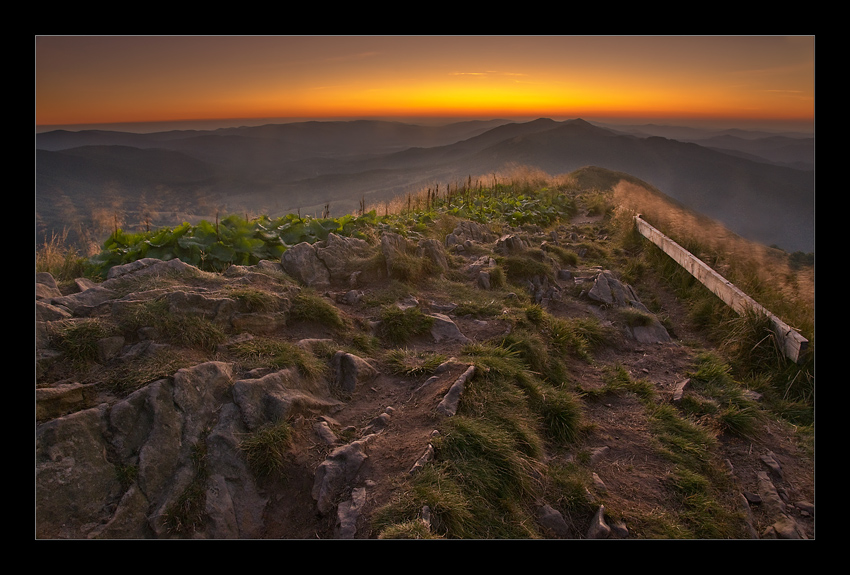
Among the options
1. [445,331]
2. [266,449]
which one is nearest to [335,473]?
[266,449]

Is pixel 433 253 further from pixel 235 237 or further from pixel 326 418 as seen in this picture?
pixel 326 418

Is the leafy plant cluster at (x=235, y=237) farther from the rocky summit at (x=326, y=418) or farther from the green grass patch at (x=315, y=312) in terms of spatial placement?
the green grass patch at (x=315, y=312)

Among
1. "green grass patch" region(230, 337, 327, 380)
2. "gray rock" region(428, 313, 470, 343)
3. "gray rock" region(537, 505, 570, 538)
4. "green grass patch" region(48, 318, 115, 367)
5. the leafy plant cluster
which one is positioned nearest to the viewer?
"gray rock" region(537, 505, 570, 538)

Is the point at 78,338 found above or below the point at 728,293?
below

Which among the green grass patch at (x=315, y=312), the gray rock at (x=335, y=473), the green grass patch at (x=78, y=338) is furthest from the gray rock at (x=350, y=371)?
the green grass patch at (x=78, y=338)

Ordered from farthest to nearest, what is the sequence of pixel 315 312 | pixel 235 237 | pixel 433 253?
pixel 433 253 → pixel 235 237 → pixel 315 312

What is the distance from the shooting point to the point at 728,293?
20.7 feet

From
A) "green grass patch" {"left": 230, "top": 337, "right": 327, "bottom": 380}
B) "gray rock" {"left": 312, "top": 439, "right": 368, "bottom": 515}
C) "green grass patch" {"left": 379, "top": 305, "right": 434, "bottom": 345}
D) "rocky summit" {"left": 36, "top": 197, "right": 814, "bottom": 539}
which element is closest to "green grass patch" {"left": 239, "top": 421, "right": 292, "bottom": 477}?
"rocky summit" {"left": 36, "top": 197, "right": 814, "bottom": 539}

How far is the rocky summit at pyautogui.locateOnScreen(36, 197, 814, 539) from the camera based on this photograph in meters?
2.75

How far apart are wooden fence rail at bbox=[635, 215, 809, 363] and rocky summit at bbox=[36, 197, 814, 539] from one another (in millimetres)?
925

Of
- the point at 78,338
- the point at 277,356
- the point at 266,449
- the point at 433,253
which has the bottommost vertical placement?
the point at 266,449

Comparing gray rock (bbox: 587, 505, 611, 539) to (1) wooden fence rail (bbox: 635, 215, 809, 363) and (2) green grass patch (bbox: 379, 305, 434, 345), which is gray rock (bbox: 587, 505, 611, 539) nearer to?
(2) green grass patch (bbox: 379, 305, 434, 345)

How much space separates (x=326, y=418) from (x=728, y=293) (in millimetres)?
5769

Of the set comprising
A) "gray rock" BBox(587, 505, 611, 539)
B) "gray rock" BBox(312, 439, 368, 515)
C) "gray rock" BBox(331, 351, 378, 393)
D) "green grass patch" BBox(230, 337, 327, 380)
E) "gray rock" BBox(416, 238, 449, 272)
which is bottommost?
"gray rock" BBox(587, 505, 611, 539)
